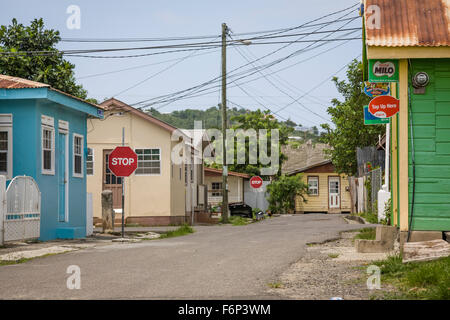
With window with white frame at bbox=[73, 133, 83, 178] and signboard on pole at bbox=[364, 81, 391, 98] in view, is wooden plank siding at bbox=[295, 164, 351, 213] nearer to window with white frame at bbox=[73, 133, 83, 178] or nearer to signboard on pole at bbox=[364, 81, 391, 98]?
window with white frame at bbox=[73, 133, 83, 178]

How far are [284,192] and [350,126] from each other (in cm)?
1088

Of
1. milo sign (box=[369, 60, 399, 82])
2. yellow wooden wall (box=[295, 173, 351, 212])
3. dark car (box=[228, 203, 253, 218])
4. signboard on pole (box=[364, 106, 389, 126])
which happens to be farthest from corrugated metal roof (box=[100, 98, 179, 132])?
yellow wooden wall (box=[295, 173, 351, 212])

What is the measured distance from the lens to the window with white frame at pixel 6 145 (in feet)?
55.7

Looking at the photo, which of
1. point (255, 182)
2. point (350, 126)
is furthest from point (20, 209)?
point (255, 182)

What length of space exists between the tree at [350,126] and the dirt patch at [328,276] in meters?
23.1

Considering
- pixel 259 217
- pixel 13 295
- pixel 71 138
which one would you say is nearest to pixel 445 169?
pixel 13 295

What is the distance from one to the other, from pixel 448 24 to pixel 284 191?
113ft

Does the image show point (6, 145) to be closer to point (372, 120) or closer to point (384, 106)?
point (372, 120)

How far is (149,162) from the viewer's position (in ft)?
97.9

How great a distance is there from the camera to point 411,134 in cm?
1183

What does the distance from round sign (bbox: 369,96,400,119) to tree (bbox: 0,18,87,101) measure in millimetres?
16946

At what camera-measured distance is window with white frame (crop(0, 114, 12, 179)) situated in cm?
1698

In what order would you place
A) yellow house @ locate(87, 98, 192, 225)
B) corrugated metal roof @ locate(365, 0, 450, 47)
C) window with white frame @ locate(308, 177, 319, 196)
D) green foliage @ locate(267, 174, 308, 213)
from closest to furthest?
corrugated metal roof @ locate(365, 0, 450, 47)
yellow house @ locate(87, 98, 192, 225)
green foliage @ locate(267, 174, 308, 213)
window with white frame @ locate(308, 177, 319, 196)
